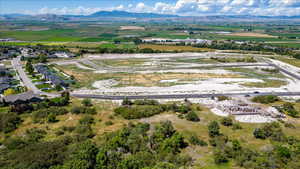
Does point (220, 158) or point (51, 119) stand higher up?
point (51, 119)

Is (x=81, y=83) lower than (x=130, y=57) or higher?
lower

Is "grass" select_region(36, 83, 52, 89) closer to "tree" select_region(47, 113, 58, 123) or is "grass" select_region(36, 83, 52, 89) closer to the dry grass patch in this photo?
the dry grass patch

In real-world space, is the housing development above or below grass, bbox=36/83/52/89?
below

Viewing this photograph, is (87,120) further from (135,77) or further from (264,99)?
(264,99)

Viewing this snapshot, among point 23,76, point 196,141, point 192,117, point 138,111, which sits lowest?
point 196,141

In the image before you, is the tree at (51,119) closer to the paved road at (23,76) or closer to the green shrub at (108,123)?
the green shrub at (108,123)

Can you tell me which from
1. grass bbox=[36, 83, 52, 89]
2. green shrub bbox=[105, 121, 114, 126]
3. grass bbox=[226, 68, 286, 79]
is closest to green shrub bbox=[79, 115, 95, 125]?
green shrub bbox=[105, 121, 114, 126]

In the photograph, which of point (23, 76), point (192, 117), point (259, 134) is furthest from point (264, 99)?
point (23, 76)

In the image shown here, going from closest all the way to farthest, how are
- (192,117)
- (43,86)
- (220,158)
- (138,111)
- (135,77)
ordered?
(220,158), (192,117), (138,111), (43,86), (135,77)

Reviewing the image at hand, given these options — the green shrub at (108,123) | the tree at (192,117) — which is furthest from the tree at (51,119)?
the tree at (192,117)

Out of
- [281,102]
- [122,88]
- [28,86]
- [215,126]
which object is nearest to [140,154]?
[215,126]

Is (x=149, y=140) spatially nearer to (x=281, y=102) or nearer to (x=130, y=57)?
(x=281, y=102)
